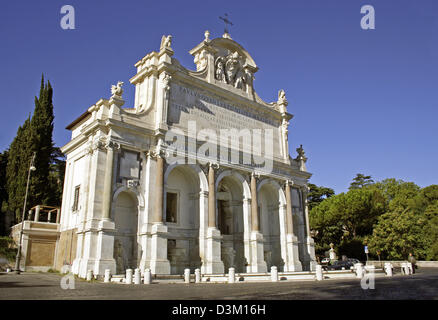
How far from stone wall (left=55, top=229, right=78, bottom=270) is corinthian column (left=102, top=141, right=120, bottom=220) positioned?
14.4 ft

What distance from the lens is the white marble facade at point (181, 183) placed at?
22719 mm

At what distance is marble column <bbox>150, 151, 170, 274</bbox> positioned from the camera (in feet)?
73.4

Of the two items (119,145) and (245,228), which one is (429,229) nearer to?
(245,228)

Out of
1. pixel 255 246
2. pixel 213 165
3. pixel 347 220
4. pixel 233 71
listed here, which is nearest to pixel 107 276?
pixel 213 165

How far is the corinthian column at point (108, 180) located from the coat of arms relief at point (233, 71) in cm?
1236

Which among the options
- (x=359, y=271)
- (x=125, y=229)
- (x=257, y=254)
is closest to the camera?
(x=359, y=271)

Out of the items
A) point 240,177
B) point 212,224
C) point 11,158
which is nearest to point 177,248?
point 212,224

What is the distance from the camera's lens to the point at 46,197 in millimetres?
33500

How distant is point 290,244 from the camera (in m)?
31.7

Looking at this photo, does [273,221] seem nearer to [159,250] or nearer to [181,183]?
[181,183]

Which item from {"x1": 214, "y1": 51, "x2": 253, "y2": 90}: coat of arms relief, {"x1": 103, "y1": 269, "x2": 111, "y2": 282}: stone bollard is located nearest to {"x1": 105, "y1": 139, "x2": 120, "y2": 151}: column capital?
{"x1": 103, "y1": 269, "x2": 111, "y2": 282}: stone bollard

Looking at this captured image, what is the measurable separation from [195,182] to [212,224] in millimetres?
3619

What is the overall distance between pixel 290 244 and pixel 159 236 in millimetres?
13709

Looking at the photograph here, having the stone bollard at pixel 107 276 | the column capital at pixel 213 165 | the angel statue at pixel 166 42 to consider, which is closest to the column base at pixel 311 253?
the column capital at pixel 213 165
